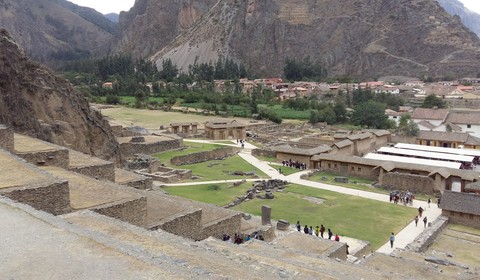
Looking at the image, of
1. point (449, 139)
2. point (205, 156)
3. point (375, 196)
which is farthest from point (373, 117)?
point (375, 196)

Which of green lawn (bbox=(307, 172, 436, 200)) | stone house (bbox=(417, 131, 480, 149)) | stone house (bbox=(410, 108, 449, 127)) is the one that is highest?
stone house (bbox=(410, 108, 449, 127))

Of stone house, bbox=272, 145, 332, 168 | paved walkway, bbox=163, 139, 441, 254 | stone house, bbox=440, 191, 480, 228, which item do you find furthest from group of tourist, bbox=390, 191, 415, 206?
stone house, bbox=272, 145, 332, 168

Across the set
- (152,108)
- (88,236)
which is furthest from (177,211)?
(152,108)

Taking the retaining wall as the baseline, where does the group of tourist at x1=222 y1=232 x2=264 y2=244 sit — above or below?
above

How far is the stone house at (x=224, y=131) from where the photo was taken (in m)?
57.5

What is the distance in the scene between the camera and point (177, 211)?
58.7ft

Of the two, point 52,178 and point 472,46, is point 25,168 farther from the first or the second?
point 472,46

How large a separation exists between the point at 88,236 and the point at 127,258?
1.61m

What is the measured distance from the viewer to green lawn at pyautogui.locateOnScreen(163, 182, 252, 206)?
96.0ft

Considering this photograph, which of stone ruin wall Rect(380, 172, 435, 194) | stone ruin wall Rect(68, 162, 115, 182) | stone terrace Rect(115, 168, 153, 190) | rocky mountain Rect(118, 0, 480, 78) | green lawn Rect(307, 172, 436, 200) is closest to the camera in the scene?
stone ruin wall Rect(68, 162, 115, 182)

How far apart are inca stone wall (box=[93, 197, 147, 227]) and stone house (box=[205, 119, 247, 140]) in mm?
41950

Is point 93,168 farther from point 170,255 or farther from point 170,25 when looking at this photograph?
point 170,25

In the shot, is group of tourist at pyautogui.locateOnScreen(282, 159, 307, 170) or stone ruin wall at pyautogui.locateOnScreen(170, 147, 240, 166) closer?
stone ruin wall at pyautogui.locateOnScreen(170, 147, 240, 166)

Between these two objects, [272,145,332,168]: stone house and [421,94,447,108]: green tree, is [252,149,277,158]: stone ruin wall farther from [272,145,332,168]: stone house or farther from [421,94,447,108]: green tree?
[421,94,447,108]: green tree
